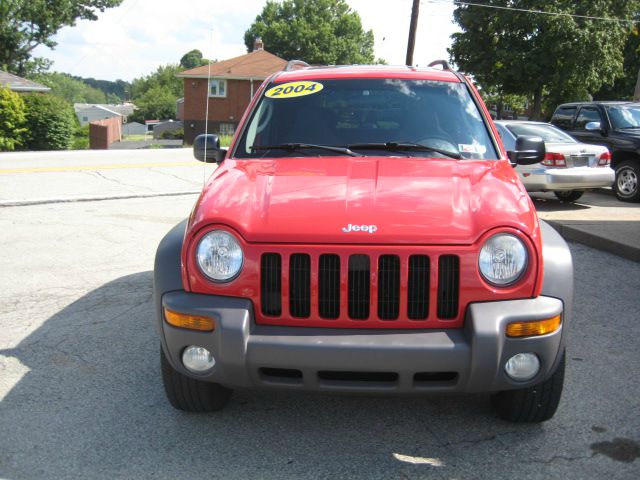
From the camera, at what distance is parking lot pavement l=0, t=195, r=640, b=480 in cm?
314

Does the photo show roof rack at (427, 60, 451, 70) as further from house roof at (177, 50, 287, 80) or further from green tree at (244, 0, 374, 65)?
green tree at (244, 0, 374, 65)

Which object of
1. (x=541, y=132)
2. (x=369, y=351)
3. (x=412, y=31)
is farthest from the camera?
(x=412, y=31)

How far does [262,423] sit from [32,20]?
2003 inches

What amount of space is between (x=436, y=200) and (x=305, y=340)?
3.10 feet

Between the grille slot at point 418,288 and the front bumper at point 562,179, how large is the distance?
8235 millimetres

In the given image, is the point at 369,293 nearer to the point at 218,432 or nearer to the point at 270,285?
the point at 270,285

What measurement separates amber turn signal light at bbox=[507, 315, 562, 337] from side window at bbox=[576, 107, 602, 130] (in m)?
11.2

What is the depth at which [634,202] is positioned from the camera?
12.1 m

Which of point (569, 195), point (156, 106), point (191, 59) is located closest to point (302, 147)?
point (569, 195)

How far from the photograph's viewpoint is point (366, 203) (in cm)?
324

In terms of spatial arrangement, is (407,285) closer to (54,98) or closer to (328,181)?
(328,181)

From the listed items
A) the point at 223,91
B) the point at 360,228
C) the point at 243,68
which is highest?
the point at 243,68

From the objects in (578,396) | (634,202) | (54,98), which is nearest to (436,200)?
(578,396)

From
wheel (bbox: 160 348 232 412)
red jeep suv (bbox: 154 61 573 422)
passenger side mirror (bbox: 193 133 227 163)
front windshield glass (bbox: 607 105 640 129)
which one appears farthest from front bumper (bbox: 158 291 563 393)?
front windshield glass (bbox: 607 105 640 129)
